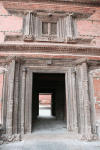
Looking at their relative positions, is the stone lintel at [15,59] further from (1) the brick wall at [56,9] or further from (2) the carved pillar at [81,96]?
(2) the carved pillar at [81,96]

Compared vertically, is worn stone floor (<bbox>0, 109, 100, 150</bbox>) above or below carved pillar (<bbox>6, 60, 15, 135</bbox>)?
below

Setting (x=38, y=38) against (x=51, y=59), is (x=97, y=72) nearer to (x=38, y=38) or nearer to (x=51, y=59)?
(x=51, y=59)

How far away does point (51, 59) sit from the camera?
5.86 meters

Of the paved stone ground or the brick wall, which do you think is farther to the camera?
the brick wall

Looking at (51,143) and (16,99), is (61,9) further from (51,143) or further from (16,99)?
(51,143)

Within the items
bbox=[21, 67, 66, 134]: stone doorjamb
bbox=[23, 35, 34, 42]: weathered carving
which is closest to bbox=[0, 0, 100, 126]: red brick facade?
bbox=[23, 35, 34, 42]: weathered carving

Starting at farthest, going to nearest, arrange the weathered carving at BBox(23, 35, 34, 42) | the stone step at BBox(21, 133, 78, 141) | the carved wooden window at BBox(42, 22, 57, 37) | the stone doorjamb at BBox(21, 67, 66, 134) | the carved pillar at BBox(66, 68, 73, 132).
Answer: the carved wooden window at BBox(42, 22, 57, 37), the weathered carving at BBox(23, 35, 34, 42), the carved pillar at BBox(66, 68, 73, 132), the stone doorjamb at BBox(21, 67, 66, 134), the stone step at BBox(21, 133, 78, 141)

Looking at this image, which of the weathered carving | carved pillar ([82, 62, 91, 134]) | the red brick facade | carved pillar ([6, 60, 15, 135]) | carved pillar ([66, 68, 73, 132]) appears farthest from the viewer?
the red brick facade

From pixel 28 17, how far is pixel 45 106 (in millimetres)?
21254

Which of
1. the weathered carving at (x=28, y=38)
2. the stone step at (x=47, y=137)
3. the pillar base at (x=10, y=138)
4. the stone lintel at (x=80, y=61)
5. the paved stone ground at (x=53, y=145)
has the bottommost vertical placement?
the paved stone ground at (x=53, y=145)

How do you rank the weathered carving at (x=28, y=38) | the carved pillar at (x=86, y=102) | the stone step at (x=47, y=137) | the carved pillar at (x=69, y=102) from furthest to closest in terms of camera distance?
1. the weathered carving at (x=28, y=38)
2. the carved pillar at (x=69, y=102)
3. the carved pillar at (x=86, y=102)
4. the stone step at (x=47, y=137)

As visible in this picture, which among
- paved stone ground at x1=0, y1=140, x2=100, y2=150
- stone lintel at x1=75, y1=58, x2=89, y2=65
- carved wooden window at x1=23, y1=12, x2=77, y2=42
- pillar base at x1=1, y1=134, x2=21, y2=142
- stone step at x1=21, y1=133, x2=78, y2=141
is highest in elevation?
carved wooden window at x1=23, y1=12, x2=77, y2=42

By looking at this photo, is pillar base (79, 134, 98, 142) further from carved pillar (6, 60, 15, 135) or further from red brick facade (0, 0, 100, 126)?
carved pillar (6, 60, 15, 135)

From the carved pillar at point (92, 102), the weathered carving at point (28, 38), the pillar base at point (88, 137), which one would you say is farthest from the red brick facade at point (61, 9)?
the pillar base at point (88, 137)
